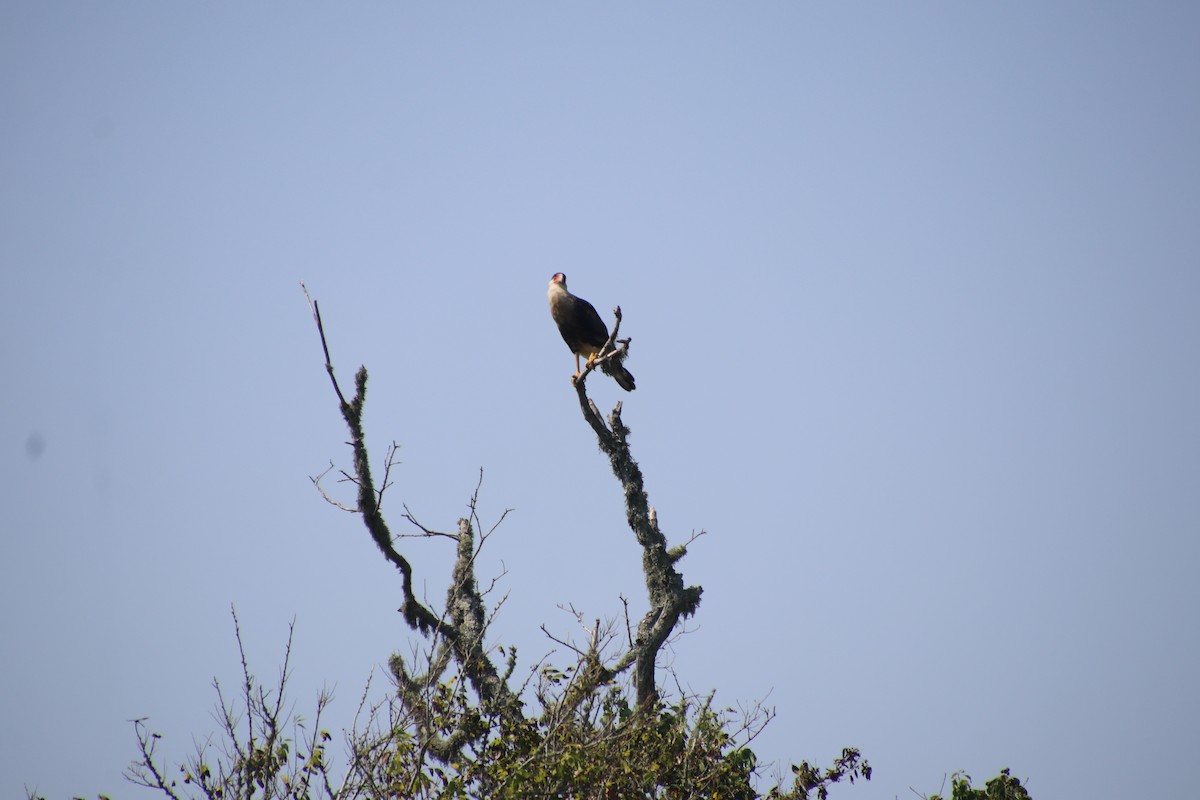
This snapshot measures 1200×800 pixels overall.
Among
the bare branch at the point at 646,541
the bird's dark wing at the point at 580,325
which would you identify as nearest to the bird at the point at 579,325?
the bird's dark wing at the point at 580,325

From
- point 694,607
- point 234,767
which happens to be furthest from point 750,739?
point 234,767

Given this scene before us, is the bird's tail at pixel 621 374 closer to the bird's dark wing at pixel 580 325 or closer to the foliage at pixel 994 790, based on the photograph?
the bird's dark wing at pixel 580 325

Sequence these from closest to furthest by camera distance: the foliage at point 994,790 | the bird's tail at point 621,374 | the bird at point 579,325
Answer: the foliage at point 994,790, the bird's tail at point 621,374, the bird at point 579,325

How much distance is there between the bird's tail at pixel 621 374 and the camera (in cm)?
1005

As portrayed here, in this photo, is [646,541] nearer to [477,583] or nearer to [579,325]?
[477,583]

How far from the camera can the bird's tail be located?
1005 centimetres

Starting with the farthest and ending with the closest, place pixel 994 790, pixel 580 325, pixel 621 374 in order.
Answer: pixel 580 325 < pixel 621 374 < pixel 994 790

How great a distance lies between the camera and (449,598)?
28.9 feet

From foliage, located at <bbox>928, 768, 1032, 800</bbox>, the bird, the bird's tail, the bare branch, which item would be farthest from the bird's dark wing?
foliage, located at <bbox>928, 768, 1032, 800</bbox>

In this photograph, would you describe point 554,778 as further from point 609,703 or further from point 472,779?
point 609,703

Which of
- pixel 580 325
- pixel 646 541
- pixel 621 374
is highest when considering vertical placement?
pixel 580 325

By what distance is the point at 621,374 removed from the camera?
402 inches

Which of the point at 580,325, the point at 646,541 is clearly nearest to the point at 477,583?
the point at 646,541

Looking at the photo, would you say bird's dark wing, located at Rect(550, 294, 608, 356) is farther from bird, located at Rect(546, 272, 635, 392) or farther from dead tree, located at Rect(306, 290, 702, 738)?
dead tree, located at Rect(306, 290, 702, 738)
